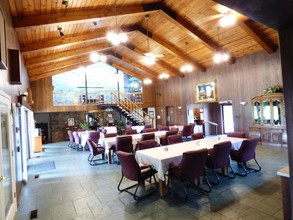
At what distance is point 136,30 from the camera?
8.02m

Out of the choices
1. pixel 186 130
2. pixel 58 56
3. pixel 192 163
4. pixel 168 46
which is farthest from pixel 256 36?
pixel 58 56

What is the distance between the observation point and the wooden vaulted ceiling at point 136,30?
4.50 m

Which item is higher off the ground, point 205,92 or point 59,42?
point 59,42

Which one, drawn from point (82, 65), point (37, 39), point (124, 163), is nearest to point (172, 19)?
point (37, 39)

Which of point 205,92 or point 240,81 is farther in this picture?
point 205,92

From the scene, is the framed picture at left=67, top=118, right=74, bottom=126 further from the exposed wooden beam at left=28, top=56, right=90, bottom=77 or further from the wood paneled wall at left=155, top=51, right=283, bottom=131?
the wood paneled wall at left=155, top=51, right=283, bottom=131

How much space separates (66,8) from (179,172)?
468cm

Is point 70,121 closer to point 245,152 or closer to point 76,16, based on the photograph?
point 76,16

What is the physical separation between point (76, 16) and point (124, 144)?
12.4 feet

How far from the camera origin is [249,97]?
8.00 m

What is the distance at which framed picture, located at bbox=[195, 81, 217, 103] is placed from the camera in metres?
9.51

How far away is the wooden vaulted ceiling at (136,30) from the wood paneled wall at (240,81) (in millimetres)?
365

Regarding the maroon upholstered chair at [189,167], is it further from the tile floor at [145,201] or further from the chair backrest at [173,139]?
the chair backrest at [173,139]

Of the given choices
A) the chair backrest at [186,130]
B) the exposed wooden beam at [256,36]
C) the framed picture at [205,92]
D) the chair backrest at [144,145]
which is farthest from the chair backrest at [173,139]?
the framed picture at [205,92]
